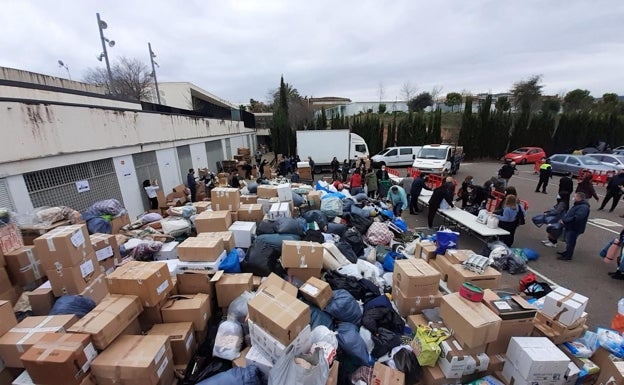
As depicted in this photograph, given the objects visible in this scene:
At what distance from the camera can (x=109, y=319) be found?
7.62ft

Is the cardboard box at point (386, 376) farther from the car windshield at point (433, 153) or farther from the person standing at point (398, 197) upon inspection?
the car windshield at point (433, 153)

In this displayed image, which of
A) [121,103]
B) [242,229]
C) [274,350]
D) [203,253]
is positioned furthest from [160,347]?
[121,103]

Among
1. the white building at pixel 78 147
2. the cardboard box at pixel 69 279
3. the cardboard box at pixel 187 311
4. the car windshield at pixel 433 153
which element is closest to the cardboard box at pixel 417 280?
the cardboard box at pixel 187 311

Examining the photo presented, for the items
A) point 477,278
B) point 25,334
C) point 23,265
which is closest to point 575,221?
point 477,278

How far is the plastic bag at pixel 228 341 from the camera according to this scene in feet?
8.82

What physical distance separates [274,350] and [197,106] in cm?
3029

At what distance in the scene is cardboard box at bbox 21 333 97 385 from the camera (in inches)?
77.2

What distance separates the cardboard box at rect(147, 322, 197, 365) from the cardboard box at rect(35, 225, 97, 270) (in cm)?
127

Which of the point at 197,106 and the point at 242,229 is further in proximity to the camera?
the point at 197,106

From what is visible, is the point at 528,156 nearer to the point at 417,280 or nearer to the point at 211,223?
the point at 417,280

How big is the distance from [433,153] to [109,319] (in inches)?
579

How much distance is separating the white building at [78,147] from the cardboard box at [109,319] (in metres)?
3.33

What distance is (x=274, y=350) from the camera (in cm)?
237

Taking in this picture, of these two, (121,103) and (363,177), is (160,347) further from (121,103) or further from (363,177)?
(121,103)
